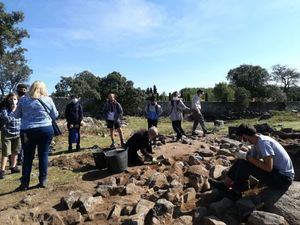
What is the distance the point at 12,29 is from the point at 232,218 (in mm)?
20588

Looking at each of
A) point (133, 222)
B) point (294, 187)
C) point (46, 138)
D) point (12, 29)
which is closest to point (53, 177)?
point (46, 138)

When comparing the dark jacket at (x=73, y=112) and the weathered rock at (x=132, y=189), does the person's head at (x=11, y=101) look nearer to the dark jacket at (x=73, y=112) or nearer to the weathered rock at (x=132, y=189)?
the dark jacket at (x=73, y=112)

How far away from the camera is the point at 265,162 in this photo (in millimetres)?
5367

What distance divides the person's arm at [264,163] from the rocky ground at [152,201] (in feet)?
1.60

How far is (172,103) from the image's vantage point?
1212 cm

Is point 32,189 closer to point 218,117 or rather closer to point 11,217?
point 11,217

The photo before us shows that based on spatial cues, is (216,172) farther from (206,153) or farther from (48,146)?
(48,146)

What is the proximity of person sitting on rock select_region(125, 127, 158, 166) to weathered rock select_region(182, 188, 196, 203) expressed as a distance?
6.72 ft

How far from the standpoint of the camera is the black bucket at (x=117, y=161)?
7.89 meters

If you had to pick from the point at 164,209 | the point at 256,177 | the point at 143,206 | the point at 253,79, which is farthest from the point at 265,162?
the point at 253,79

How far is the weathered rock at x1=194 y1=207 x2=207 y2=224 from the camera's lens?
5520 millimetres

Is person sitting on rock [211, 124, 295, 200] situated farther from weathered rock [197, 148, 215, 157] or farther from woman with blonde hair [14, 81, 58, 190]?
weathered rock [197, 148, 215, 157]

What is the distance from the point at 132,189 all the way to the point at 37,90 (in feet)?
7.78

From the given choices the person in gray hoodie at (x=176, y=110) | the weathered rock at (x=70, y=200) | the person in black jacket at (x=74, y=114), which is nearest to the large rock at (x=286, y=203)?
the weathered rock at (x=70, y=200)
